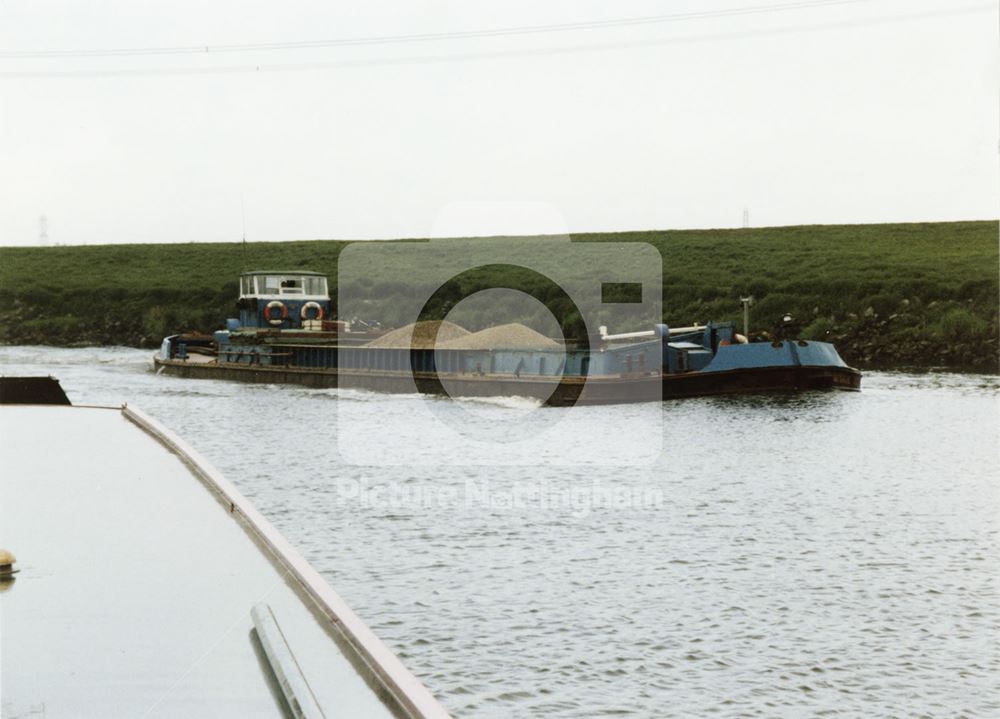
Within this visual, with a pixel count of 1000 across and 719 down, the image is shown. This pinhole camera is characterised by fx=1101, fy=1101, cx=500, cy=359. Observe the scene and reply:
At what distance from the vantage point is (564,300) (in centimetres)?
7538

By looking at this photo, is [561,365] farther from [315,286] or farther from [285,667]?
[285,667]

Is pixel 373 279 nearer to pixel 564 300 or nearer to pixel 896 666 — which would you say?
pixel 564 300

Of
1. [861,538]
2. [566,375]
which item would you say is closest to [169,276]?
[566,375]

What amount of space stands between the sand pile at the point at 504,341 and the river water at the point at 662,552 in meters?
7.88

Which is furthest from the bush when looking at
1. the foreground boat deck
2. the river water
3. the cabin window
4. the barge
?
the foreground boat deck

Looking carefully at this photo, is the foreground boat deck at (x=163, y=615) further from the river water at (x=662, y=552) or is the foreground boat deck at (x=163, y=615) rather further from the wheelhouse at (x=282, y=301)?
the wheelhouse at (x=282, y=301)

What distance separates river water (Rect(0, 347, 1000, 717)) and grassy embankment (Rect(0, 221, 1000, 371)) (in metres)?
29.5

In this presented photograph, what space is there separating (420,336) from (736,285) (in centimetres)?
3741

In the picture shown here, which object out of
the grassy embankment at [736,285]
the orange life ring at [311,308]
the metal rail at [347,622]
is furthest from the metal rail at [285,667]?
the grassy embankment at [736,285]

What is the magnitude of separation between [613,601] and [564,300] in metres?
63.6

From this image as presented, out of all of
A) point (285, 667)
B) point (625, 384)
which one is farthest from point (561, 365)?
point (285, 667)

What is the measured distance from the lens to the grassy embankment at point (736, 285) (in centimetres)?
5841

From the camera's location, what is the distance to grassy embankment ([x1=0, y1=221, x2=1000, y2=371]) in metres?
58.4

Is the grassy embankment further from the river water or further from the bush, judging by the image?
the river water
